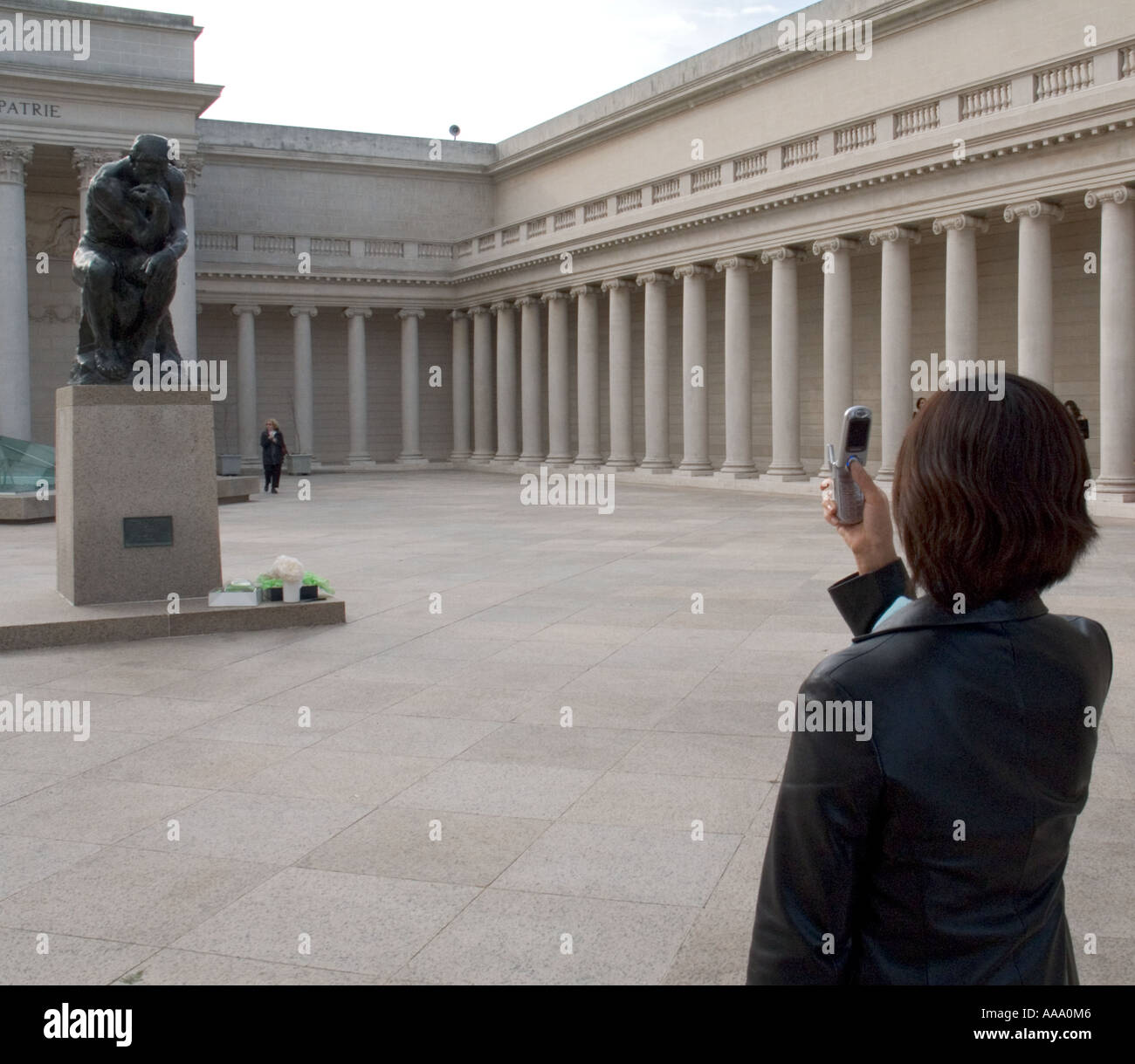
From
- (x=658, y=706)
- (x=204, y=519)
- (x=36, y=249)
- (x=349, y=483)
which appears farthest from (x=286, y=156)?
(x=658, y=706)

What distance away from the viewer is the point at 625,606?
1602 centimetres

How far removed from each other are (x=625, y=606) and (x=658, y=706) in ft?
18.0

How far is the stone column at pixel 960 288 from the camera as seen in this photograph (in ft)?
108

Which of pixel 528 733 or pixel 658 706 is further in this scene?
pixel 658 706

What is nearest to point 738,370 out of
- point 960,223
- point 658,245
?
point 658,245

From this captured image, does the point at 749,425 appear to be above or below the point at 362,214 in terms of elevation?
below

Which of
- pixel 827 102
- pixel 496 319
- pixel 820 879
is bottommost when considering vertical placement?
pixel 820 879

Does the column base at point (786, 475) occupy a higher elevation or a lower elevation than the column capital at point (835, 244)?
lower

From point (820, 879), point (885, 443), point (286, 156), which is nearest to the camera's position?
point (820, 879)

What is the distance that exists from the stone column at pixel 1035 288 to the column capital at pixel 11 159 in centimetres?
3615

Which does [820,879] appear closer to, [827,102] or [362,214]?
[827,102]

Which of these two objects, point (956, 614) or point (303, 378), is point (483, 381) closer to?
point (303, 378)

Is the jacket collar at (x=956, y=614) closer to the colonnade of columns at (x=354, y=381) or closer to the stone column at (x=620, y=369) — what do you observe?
the stone column at (x=620, y=369)

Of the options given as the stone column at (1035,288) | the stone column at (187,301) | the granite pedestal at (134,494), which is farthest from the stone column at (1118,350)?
the stone column at (187,301)
